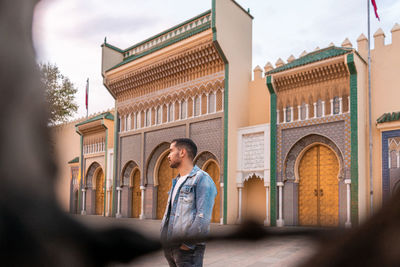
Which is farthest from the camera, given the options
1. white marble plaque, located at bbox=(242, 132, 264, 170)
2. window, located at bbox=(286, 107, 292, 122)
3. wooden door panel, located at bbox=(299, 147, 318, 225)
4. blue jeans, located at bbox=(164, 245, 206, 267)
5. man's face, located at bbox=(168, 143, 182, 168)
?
white marble plaque, located at bbox=(242, 132, 264, 170)

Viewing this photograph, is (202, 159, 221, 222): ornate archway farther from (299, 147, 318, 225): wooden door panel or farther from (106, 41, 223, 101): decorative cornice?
(106, 41, 223, 101): decorative cornice

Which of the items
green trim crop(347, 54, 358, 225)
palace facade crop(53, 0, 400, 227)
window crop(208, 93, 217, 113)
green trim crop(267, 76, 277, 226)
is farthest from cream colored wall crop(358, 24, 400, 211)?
window crop(208, 93, 217, 113)

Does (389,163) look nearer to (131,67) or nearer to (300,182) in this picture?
(300,182)

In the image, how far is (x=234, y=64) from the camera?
12.2 meters

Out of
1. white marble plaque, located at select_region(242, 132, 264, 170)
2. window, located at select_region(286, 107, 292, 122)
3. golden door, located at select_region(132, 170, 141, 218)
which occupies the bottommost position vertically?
golden door, located at select_region(132, 170, 141, 218)

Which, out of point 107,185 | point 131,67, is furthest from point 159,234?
point 107,185

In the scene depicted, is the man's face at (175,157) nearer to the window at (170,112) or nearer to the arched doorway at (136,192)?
the window at (170,112)

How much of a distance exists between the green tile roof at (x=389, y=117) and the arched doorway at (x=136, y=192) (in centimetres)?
867

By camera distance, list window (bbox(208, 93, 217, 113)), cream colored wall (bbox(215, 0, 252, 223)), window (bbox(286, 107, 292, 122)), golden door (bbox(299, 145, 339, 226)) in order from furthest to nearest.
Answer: window (bbox(208, 93, 217, 113)) → cream colored wall (bbox(215, 0, 252, 223)) → window (bbox(286, 107, 292, 122)) → golden door (bbox(299, 145, 339, 226))

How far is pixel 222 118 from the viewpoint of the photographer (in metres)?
11.9

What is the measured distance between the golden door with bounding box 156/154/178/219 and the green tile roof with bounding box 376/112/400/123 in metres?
6.67

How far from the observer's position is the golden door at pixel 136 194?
48.0 feet

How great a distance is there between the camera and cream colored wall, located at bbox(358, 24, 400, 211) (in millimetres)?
9500

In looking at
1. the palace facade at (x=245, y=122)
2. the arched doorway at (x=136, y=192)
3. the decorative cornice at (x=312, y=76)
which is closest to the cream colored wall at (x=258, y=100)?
the palace facade at (x=245, y=122)
